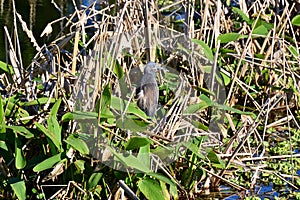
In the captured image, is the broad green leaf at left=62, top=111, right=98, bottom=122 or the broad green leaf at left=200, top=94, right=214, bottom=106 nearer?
the broad green leaf at left=62, top=111, right=98, bottom=122

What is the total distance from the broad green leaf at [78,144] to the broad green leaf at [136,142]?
0.15 meters

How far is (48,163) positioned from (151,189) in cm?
37

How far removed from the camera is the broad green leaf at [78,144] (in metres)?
2.37

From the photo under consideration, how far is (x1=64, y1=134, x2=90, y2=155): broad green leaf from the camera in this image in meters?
2.37

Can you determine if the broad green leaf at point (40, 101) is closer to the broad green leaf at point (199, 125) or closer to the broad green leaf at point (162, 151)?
the broad green leaf at point (162, 151)

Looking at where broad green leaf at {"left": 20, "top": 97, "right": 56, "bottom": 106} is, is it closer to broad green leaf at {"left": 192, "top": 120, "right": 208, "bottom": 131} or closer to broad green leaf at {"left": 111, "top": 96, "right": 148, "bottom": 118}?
broad green leaf at {"left": 111, "top": 96, "right": 148, "bottom": 118}

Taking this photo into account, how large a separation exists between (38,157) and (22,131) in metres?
0.15

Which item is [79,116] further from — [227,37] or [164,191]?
[227,37]

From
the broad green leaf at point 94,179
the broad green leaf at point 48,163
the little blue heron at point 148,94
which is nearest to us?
the broad green leaf at point 48,163

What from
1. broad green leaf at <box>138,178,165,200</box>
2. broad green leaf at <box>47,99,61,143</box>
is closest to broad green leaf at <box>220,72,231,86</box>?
broad green leaf at <box>138,178,165,200</box>

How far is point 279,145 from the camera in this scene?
350 centimetres

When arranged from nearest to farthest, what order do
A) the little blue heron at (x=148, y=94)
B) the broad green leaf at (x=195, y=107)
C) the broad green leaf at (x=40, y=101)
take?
the broad green leaf at (x=40, y=101) < the little blue heron at (x=148, y=94) < the broad green leaf at (x=195, y=107)

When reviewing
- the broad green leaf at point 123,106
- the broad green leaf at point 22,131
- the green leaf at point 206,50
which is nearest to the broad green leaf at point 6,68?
the broad green leaf at point 22,131

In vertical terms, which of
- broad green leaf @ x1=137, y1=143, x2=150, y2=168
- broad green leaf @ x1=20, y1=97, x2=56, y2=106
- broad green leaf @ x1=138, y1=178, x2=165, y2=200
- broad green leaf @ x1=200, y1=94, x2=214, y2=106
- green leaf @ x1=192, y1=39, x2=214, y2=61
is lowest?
broad green leaf @ x1=138, y1=178, x2=165, y2=200
